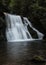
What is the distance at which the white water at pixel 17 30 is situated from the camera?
32.3 m

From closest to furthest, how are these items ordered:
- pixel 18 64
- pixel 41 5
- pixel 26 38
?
pixel 18 64, pixel 26 38, pixel 41 5

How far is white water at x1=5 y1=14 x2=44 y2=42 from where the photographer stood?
3234 cm

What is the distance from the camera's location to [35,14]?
3716 centimetres

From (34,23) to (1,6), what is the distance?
5.63m

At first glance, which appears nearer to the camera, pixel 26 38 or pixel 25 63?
pixel 25 63

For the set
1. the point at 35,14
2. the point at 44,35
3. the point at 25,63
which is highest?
the point at 25,63

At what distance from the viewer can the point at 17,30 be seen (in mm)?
34125

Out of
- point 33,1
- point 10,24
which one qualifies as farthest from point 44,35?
point 33,1

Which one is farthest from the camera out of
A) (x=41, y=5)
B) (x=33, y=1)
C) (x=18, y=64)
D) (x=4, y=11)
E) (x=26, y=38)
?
(x=33, y=1)

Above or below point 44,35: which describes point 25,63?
above

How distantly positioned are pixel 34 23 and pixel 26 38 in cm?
432

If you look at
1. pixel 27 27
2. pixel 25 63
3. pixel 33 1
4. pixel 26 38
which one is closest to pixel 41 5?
pixel 33 1

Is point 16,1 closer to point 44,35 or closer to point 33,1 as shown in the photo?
point 33,1

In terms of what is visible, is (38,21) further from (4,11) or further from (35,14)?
(4,11)
